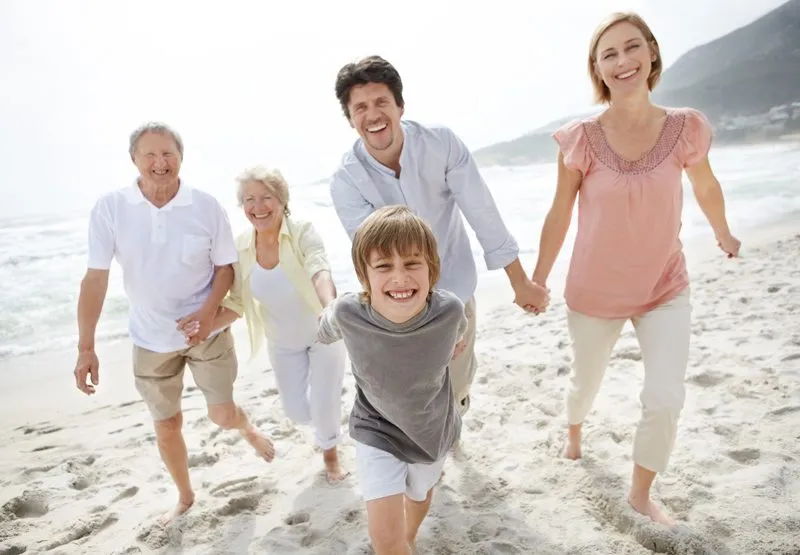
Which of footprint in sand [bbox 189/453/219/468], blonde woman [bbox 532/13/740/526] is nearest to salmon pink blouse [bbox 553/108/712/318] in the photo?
blonde woman [bbox 532/13/740/526]

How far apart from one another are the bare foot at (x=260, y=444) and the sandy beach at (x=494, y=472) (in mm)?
111

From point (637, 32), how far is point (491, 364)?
2.62 m

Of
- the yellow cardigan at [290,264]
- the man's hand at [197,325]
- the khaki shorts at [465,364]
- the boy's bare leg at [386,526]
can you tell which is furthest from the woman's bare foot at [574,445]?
the man's hand at [197,325]

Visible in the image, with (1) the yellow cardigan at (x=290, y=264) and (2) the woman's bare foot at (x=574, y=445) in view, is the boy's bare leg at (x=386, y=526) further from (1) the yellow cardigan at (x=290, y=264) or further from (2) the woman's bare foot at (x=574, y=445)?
(2) the woman's bare foot at (x=574, y=445)

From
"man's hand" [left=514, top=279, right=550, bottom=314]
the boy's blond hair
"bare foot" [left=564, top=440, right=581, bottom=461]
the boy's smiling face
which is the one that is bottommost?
"bare foot" [left=564, top=440, right=581, bottom=461]

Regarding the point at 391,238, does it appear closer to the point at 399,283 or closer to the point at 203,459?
→ the point at 399,283

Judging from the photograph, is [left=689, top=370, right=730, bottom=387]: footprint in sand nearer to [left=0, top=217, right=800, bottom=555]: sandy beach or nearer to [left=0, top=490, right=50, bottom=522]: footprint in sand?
[left=0, top=217, right=800, bottom=555]: sandy beach

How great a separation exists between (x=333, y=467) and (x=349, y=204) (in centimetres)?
143

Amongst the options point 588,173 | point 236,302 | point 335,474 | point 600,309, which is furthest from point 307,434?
point 588,173

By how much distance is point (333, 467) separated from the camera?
9.92 ft

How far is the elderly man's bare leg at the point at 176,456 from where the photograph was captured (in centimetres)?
271

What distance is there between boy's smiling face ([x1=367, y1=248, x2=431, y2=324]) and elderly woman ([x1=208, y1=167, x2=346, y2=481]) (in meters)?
0.88

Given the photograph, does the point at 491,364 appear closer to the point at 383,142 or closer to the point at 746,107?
the point at 383,142

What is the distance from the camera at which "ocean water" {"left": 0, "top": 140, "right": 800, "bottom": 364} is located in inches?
259
